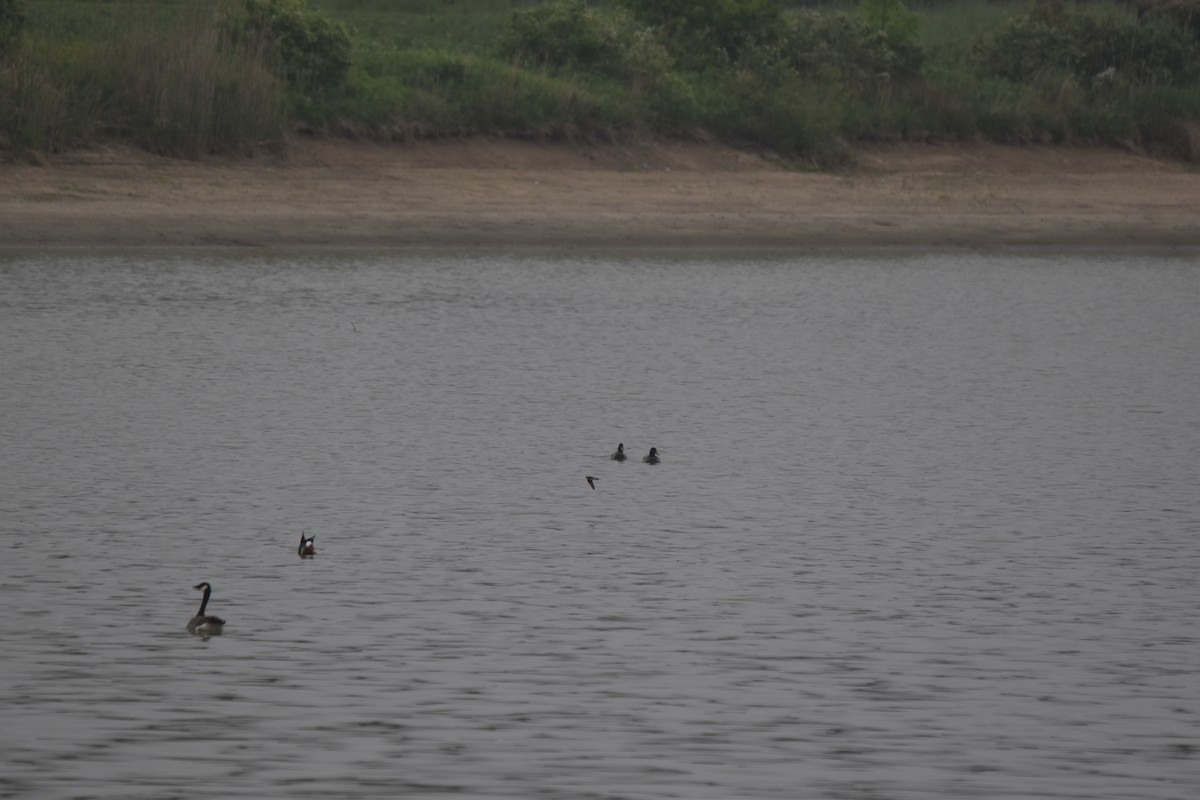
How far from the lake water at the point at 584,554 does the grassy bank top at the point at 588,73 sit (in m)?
5.11

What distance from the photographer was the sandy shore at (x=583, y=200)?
2527 cm

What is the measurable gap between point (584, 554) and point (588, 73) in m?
21.8

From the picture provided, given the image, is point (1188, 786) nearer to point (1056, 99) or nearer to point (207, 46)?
point (207, 46)

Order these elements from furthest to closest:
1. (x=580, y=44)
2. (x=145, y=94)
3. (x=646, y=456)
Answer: (x=580, y=44) < (x=145, y=94) < (x=646, y=456)

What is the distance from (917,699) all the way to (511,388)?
32.6 feet

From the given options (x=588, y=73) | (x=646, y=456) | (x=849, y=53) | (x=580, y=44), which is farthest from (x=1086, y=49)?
(x=646, y=456)

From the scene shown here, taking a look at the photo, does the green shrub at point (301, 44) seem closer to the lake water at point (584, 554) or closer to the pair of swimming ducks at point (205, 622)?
the lake water at point (584, 554)

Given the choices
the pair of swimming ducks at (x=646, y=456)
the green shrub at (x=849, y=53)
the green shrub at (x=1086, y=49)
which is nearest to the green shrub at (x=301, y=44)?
the green shrub at (x=849, y=53)

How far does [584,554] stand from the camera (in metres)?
11.4

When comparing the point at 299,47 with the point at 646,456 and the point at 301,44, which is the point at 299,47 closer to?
the point at 301,44

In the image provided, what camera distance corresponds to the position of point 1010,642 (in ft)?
31.4

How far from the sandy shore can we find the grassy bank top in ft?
1.75

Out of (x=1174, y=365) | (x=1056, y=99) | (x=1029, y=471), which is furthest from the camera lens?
(x=1056, y=99)

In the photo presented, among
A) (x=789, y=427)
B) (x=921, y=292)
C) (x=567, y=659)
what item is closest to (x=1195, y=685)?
(x=567, y=659)
